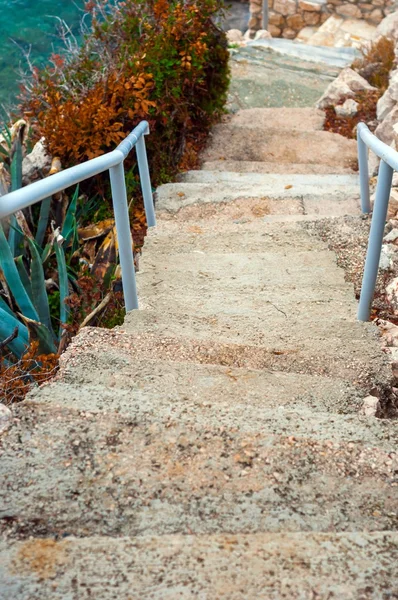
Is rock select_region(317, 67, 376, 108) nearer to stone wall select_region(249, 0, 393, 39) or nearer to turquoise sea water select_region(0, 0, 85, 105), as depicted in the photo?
turquoise sea water select_region(0, 0, 85, 105)

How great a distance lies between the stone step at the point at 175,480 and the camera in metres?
1.43

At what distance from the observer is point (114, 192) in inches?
115

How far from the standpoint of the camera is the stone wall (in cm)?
1380

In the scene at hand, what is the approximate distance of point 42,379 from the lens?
2.69 m

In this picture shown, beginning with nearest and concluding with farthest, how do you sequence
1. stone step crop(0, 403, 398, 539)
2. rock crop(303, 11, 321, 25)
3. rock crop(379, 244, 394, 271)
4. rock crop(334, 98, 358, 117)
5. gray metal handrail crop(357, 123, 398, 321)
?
1. stone step crop(0, 403, 398, 539)
2. gray metal handrail crop(357, 123, 398, 321)
3. rock crop(379, 244, 394, 271)
4. rock crop(334, 98, 358, 117)
5. rock crop(303, 11, 321, 25)

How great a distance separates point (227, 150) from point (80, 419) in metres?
5.16

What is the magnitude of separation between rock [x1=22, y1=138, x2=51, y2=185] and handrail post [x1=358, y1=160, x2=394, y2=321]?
321 cm

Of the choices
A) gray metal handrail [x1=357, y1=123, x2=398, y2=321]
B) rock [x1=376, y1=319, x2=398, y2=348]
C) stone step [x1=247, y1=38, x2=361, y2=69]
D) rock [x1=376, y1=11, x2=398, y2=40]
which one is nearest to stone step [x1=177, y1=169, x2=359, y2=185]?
gray metal handrail [x1=357, y1=123, x2=398, y2=321]

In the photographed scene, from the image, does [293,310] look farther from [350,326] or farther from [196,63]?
[196,63]

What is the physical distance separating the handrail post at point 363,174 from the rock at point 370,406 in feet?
8.23

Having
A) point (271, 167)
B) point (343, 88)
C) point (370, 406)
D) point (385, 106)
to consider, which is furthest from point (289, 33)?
point (370, 406)

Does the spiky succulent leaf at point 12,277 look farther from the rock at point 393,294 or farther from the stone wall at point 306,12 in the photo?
the stone wall at point 306,12

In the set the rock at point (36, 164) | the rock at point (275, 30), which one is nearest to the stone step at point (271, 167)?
the rock at point (36, 164)

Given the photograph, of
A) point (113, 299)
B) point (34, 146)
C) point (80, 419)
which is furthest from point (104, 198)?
point (80, 419)
